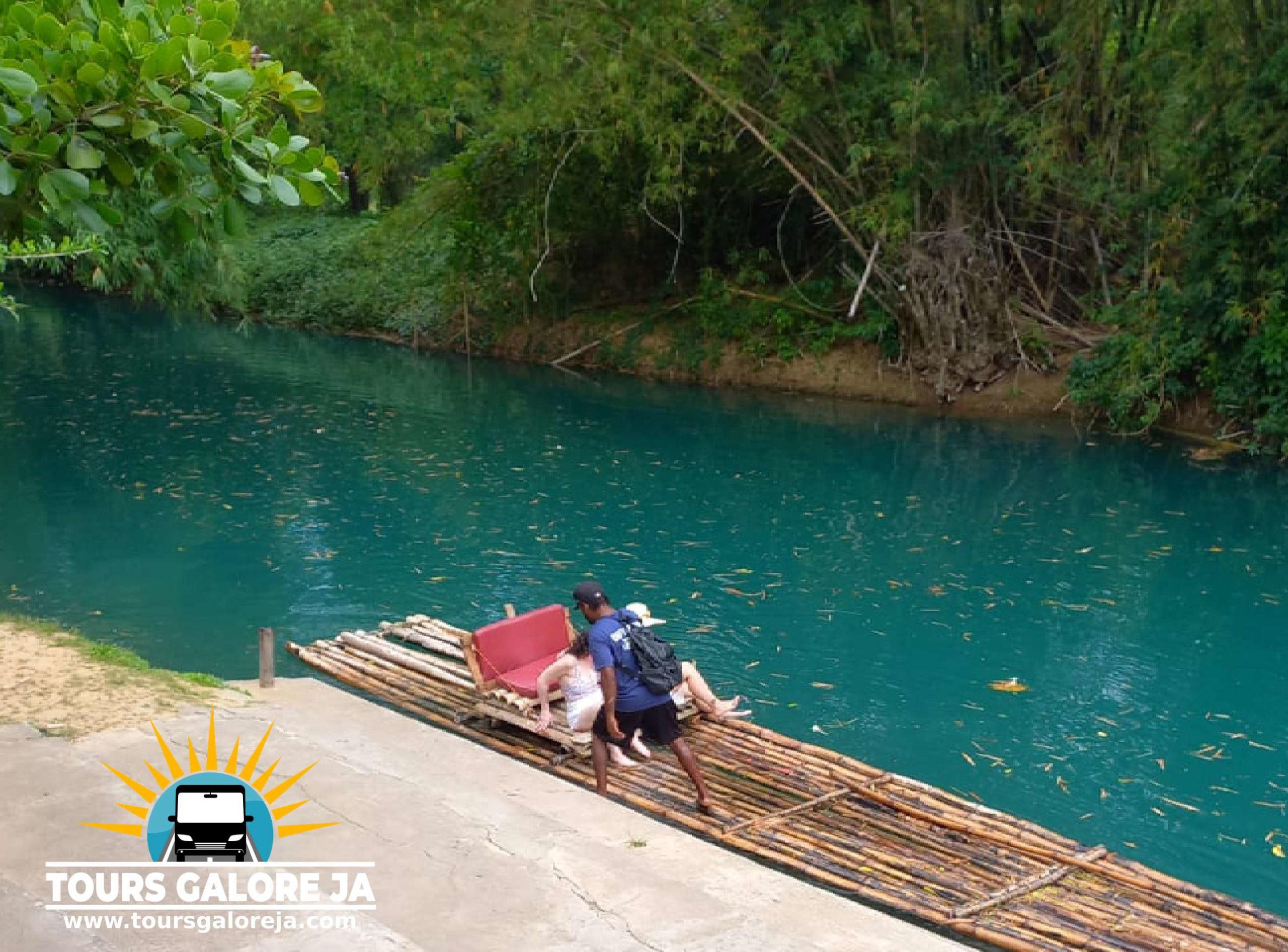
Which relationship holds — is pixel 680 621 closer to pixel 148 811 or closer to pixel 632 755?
pixel 632 755

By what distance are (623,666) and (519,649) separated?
69.8 inches

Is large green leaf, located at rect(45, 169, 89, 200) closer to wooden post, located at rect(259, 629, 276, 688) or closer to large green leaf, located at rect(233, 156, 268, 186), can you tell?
large green leaf, located at rect(233, 156, 268, 186)

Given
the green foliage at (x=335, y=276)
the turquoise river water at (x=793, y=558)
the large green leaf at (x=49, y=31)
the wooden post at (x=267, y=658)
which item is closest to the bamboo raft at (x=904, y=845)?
the wooden post at (x=267, y=658)

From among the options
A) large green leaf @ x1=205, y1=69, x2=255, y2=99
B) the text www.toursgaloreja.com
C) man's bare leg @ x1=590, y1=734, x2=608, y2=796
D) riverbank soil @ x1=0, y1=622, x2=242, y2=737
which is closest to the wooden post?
riverbank soil @ x1=0, y1=622, x2=242, y2=737

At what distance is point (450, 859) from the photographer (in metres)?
5.41

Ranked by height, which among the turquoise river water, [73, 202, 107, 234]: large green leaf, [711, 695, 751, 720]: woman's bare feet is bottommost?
the turquoise river water

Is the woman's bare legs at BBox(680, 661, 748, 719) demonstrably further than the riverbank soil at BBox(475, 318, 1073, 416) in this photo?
No

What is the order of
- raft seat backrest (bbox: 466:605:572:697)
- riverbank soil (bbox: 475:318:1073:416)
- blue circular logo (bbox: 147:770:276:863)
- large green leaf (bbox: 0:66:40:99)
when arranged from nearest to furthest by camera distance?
large green leaf (bbox: 0:66:40:99), blue circular logo (bbox: 147:770:276:863), raft seat backrest (bbox: 466:605:572:697), riverbank soil (bbox: 475:318:1073:416)

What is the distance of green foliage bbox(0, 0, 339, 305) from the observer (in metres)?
4.29

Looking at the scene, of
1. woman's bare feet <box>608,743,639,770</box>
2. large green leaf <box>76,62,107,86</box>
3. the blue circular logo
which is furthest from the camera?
woman's bare feet <box>608,743,639,770</box>

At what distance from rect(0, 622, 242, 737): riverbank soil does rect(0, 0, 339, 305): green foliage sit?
→ 2909 millimetres

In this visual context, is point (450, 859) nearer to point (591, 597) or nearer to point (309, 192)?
point (591, 597)

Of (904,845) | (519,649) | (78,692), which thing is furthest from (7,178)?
(519,649)

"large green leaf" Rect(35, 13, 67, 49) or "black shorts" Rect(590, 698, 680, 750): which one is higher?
"large green leaf" Rect(35, 13, 67, 49)
